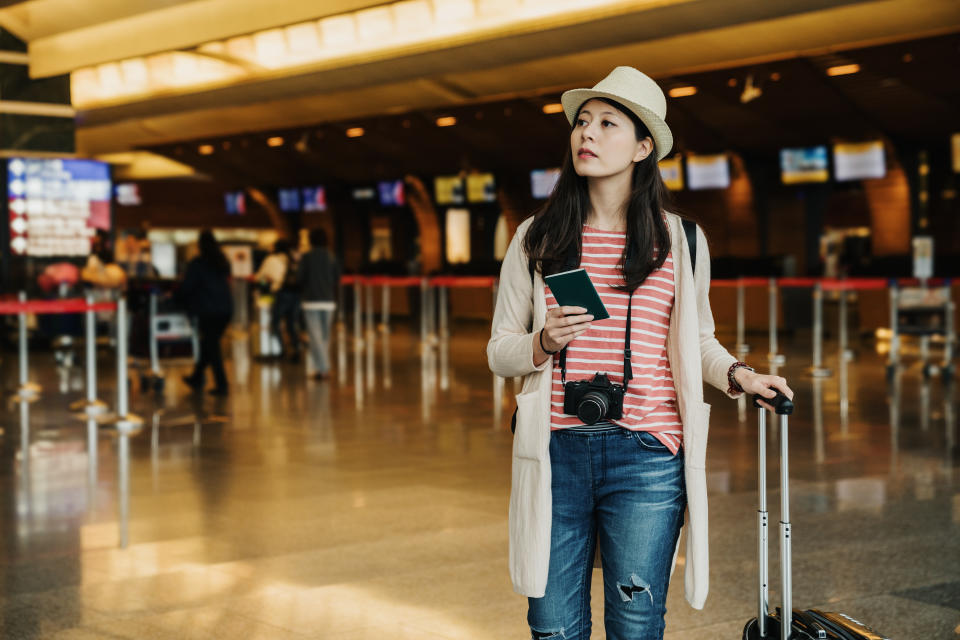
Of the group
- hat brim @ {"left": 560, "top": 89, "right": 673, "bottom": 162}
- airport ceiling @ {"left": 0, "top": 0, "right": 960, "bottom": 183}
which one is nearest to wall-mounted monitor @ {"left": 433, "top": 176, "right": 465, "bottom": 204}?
airport ceiling @ {"left": 0, "top": 0, "right": 960, "bottom": 183}

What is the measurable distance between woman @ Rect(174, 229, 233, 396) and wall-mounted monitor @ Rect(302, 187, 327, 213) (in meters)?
18.3

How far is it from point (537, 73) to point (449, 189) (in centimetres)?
878

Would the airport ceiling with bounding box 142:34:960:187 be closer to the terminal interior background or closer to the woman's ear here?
the terminal interior background

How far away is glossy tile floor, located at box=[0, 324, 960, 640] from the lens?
4.56m

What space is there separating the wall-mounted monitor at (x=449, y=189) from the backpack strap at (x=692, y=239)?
24.7 meters

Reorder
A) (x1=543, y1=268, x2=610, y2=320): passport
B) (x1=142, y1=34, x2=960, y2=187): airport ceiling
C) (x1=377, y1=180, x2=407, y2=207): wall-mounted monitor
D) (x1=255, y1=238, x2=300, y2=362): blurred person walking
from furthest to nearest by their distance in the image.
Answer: (x1=377, y1=180, x2=407, y2=207): wall-mounted monitor → (x1=255, y1=238, x2=300, y2=362): blurred person walking → (x1=142, y1=34, x2=960, y2=187): airport ceiling → (x1=543, y1=268, x2=610, y2=320): passport

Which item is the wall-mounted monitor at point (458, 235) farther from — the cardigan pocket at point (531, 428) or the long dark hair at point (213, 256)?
the cardigan pocket at point (531, 428)

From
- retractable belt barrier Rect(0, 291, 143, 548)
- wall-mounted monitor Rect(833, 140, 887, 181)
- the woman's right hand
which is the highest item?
wall-mounted monitor Rect(833, 140, 887, 181)

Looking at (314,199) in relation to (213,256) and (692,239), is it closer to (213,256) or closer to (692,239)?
(213,256)

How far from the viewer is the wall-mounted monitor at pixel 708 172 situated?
74.7ft

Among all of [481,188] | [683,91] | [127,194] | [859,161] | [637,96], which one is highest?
[683,91]

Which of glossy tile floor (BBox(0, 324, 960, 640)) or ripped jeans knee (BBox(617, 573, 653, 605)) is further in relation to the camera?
glossy tile floor (BBox(0, 324, 960, 640))

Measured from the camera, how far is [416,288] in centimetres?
2944

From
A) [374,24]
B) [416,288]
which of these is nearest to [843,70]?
[374,24]
